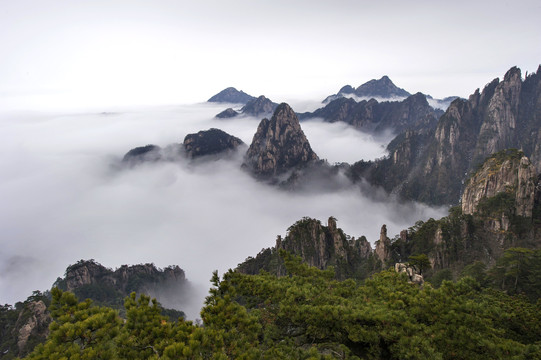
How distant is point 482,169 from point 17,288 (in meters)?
206

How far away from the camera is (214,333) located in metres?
8.45

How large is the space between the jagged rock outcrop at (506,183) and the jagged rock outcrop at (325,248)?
2946 cm

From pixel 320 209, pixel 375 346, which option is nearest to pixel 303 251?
pixel 375 346

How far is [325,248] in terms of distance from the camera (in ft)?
263

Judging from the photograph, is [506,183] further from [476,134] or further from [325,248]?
[476,134]

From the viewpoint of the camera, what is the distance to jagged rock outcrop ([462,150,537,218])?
55469 millimetres

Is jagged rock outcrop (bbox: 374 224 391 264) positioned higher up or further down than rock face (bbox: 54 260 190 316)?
higher up

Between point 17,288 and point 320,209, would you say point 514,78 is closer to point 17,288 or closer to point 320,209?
point 320,209

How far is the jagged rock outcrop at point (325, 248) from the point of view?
245ft

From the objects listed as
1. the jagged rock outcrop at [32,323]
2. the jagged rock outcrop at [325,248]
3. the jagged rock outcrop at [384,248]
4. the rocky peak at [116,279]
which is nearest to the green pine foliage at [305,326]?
the jagged rock outcrop at [384,248]

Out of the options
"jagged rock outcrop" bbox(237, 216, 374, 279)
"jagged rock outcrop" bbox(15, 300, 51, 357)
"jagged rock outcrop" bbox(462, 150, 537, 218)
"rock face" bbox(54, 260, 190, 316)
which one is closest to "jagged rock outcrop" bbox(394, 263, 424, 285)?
"jagged rock outcrop" bbox(237, 216, 374, 279)

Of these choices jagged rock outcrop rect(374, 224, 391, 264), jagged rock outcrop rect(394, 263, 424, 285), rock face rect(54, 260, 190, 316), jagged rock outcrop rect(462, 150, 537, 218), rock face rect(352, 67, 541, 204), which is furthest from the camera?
rock face rect(352, 67, 541, 204)

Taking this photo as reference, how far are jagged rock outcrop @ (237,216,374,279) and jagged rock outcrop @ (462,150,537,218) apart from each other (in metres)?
29.5

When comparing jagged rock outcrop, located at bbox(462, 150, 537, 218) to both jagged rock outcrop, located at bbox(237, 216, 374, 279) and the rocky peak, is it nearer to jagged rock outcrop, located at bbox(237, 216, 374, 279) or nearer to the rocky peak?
jagged rock outcrop, located at bbox(237, 216, 374, 279)
